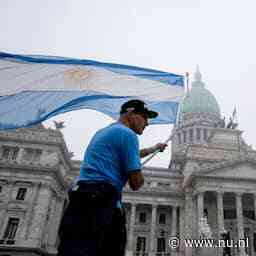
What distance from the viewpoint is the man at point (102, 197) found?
3.38 meters

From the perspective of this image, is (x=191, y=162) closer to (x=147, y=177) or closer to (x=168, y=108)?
(x=147, y=177)

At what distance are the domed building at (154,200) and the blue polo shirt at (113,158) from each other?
35.6m

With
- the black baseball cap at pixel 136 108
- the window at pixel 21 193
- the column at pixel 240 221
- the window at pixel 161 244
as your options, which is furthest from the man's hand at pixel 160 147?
the window at pixel 161 244

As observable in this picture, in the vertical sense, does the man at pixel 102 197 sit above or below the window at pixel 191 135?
below

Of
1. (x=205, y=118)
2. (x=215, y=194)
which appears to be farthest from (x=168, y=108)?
(x=205, y=118)

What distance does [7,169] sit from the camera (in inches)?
1673

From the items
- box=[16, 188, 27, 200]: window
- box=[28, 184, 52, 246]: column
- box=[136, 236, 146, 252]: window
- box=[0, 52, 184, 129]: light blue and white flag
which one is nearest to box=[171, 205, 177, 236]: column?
box=[136, 236, 146, 252]: window

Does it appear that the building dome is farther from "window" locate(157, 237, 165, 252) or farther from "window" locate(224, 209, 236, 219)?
"window" locate(157, 237, 165, 252)

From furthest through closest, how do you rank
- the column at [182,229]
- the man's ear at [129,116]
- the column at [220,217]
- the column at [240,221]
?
the column at [182,229] → the column at [220,217] → the column at [240,221] → the man's ear at [129,116]

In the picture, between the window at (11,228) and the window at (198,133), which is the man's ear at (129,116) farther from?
the window at (198,133)

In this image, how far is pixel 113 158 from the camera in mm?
3951

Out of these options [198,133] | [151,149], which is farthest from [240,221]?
[151,149]

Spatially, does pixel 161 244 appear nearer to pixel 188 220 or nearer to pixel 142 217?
pixel 142 217

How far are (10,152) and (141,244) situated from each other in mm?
24563
